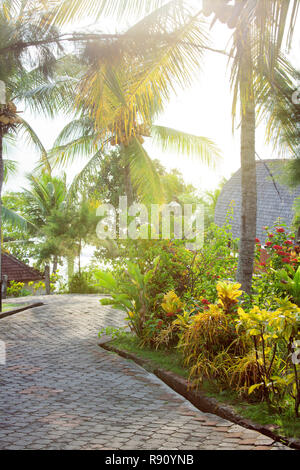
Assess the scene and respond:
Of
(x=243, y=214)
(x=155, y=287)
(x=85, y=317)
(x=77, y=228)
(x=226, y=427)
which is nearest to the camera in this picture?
(x=226, y=427)

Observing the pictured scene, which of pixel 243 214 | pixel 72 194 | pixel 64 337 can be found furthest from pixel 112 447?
pixel 72 194

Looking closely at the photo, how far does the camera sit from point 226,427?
15.6 feet

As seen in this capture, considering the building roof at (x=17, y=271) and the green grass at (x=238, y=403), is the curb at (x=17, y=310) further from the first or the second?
the building roof at (x=17, y=271)

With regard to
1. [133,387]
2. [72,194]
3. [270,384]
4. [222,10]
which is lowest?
[133,387]

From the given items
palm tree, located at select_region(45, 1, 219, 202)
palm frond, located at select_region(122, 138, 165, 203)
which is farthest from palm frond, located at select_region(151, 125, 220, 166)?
palm tree, located at select_region(45, 1, 219, 202)

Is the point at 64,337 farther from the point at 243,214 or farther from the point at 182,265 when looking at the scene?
the point at 243,214

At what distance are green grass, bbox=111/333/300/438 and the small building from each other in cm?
1898

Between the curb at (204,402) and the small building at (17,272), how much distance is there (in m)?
19.3

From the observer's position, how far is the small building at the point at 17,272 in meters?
25.9

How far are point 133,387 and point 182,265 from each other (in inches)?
111

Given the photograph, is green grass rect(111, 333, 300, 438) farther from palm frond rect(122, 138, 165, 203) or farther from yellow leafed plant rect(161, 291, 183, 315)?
palm frond rect(122, 138, 165, 203)

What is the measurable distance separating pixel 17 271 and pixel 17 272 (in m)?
0.09

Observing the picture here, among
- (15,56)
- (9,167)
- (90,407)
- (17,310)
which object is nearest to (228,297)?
(90,407)

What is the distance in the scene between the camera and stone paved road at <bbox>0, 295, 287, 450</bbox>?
436 cm
